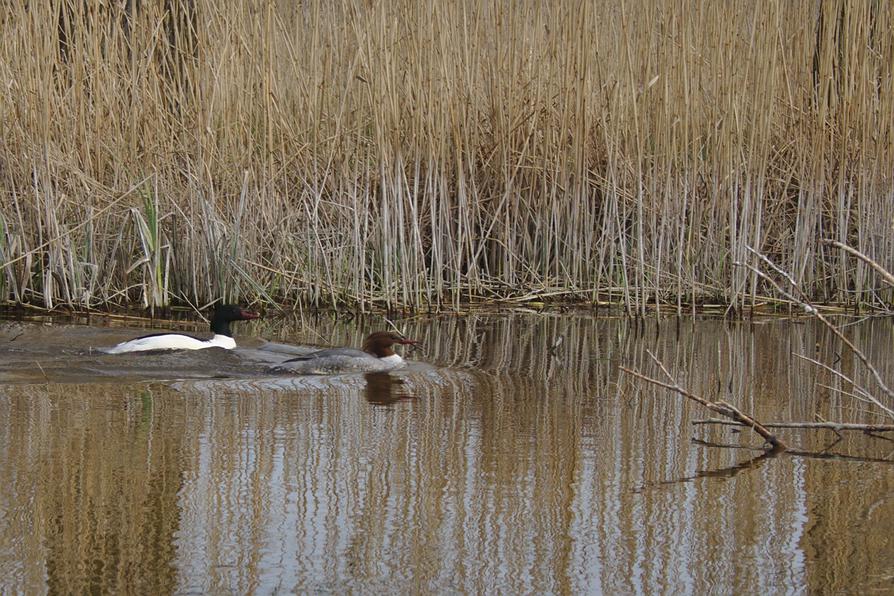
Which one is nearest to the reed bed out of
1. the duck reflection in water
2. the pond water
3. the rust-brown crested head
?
the rust-brown crested head

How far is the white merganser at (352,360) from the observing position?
6.05 meters

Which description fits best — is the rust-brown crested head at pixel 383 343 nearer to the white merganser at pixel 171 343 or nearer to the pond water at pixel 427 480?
the pond water at pixel 427 480

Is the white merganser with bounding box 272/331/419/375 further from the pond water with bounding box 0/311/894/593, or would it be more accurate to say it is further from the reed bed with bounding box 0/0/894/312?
the reed bed with bounding box 0/0/894/312

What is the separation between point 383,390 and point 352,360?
51 centimetres

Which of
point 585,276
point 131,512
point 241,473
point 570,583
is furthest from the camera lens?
point 585,276

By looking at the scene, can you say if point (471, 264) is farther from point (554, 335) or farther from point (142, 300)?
point (142, 300)

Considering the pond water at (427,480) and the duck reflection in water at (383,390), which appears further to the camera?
the duck reflection in water at (383,390)

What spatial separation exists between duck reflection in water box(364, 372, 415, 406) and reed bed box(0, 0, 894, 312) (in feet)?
5.62

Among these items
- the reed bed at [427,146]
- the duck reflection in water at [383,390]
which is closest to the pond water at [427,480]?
the duck reflection in water at [383,390]

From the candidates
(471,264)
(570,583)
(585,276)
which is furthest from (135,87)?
(570,583)

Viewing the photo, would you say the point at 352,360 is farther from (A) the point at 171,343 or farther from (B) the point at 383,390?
(A) the point at 171,343

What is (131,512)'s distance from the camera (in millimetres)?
3461

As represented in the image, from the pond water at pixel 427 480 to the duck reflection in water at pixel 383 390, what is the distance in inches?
0.9

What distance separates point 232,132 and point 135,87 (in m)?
0.61
